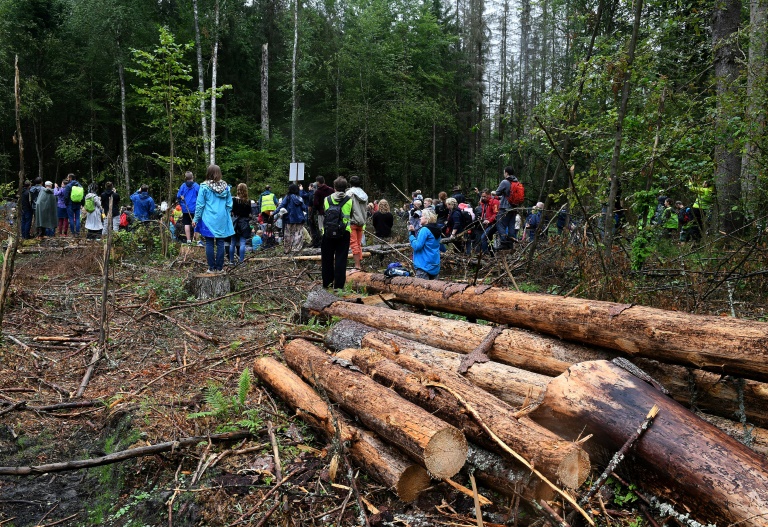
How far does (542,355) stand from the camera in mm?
4527

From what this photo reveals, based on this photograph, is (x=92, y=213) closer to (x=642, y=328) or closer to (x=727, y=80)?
(x=642, y=328)

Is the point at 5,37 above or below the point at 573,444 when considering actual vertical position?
above

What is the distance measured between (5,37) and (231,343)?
28649mm

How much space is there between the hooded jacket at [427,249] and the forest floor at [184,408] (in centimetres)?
143

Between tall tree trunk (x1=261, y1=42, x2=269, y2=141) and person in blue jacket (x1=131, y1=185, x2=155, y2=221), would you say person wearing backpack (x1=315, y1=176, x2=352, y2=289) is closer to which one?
person in blue jacket (x1=131, y1=185, x2=155, y2=221)

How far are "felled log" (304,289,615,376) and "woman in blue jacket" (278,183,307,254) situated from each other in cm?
701

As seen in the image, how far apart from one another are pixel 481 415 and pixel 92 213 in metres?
14.4

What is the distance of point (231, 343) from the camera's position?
662 cm

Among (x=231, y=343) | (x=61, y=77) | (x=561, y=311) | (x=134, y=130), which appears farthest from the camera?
(x=134, y=130)

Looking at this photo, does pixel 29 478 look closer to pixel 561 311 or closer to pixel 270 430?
pixel 270 430

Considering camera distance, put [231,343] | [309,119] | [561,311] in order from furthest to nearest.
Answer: [309,119], [231,343], [561,311]

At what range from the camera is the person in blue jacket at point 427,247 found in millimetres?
8413

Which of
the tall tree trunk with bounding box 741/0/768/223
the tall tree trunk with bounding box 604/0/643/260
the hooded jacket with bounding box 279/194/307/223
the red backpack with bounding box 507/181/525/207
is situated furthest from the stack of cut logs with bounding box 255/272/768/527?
the hooded jacket with bounding box 279/194/307/223

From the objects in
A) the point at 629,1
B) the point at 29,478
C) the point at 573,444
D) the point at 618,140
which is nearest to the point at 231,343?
the point at 29,478
